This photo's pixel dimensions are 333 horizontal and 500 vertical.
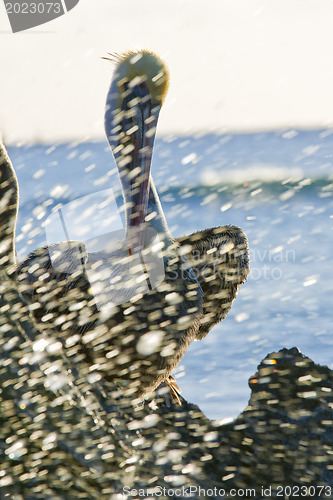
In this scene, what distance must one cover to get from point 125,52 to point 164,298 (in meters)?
1.17

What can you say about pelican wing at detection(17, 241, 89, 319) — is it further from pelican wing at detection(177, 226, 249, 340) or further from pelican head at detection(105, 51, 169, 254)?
pelican wing at detection(177, 226, 249, 340)

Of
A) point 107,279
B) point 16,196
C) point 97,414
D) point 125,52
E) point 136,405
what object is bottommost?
point 136,405

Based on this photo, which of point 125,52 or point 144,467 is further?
point 125,52

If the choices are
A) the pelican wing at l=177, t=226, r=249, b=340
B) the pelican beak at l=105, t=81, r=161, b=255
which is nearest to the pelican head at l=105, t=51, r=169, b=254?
the pelican beak at l=105, t=81, r=161, b=255

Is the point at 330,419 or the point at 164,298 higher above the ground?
the point at 164,298

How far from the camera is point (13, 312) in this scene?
1287 millimetres

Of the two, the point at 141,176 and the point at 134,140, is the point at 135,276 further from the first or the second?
the point at 134,140

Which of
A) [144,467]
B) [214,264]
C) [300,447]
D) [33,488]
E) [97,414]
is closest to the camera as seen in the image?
[33,488]

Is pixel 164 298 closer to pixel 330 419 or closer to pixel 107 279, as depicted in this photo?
pixel 107 279

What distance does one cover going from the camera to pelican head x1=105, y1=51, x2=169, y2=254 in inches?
101

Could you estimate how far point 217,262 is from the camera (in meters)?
2.71

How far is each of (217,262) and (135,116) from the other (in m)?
0.75

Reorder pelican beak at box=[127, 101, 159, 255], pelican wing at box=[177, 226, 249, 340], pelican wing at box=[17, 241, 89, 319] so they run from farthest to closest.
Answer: pelican wing at box=[177, 226, 249, 340] → pelican beak at box=[127, 101, 159, 255] → pelican wing at box=[17, 241, 89, 319]

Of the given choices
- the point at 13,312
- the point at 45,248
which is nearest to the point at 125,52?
the point at 45,248
